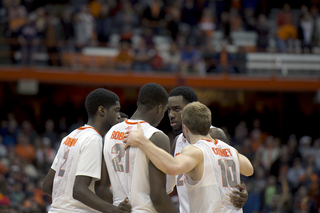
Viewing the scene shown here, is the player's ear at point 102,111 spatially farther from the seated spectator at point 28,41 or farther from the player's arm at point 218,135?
the seated spectator at point 28,41

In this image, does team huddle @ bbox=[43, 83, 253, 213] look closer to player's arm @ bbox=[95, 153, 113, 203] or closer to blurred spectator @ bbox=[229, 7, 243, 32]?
player's arm @ bbox=[95, 153, 113, 203]

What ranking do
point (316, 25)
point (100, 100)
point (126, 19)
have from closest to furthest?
point (100, 100) → point (126, 19) → point (316, 25)

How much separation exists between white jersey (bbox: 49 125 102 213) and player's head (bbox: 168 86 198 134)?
1.01 metres

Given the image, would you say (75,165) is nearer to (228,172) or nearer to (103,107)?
(103,107)

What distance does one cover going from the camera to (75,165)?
4.23 metres

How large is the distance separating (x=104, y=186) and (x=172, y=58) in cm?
1369

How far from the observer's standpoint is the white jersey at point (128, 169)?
3.91 metres

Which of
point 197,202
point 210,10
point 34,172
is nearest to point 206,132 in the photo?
point 197,202

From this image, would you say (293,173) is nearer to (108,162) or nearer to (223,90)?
(223,90)

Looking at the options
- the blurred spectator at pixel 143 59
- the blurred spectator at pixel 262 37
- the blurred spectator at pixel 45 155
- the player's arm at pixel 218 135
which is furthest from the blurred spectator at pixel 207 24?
the player's arm at pixel 218 135

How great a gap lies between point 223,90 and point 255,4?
5.49 m

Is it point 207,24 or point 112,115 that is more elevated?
point 207,24

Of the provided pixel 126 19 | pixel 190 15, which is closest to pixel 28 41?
pixel 126 19

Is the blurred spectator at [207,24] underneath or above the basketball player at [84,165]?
above
